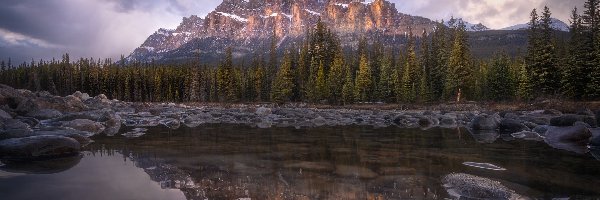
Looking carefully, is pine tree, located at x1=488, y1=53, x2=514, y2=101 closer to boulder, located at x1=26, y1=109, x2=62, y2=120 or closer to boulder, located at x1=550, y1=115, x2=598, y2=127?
boulder, located at x1=550, y1=115, x2=598, y2=127

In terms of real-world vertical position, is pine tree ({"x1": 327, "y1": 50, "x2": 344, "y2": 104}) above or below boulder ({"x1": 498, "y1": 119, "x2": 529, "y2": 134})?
above

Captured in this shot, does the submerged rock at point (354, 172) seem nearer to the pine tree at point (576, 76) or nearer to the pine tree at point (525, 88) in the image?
the pine tree at point (576, 76)

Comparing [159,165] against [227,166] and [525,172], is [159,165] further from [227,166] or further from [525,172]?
[525,172]

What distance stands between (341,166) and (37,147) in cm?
846

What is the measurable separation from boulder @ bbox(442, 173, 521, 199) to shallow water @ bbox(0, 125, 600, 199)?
0.24m

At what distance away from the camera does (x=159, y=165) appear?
33.4ft

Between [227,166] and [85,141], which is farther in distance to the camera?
[85,141]

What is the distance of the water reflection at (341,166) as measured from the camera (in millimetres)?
7559

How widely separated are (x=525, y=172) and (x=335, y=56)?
6570cm

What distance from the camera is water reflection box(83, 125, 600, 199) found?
7.56 meters

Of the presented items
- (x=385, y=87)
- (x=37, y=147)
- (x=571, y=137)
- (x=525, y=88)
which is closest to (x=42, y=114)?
(x=37, y=147)

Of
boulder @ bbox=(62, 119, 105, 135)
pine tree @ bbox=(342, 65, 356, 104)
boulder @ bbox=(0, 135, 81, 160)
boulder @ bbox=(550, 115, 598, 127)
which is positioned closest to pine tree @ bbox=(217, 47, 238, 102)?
pine tree @ bbox=(342, 65, 356, 104)

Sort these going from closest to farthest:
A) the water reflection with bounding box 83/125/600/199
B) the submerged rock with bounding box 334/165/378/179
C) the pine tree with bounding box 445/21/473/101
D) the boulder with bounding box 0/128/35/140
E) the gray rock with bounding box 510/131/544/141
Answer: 1. the water reflection with bounding box 83/125/600/199
2. the submerged rock with bounding box 334/165/378/179
3. the boulder with bounding box 0/128/35/140
4. the gray rock with bounding box 510/131/544/141
5. the pine tree with bounding box 445/21/473/101

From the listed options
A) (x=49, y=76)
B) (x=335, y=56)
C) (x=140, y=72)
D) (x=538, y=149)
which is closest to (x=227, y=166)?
(x=538, y=149)
